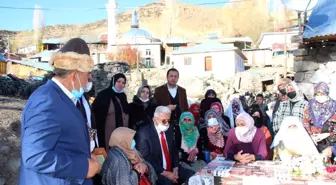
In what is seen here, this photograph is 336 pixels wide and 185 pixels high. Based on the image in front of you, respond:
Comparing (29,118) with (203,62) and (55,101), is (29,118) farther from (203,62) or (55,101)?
(203,62)

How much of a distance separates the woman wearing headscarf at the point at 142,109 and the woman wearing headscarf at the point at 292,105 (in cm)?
195

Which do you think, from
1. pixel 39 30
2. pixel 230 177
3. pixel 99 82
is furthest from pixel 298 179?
pixel 39 30

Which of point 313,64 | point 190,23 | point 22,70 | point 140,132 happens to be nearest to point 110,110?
point 140,132

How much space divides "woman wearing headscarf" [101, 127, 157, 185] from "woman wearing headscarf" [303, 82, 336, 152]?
227 cm

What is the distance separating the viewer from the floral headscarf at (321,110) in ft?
14.3

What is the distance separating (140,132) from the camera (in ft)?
13.6

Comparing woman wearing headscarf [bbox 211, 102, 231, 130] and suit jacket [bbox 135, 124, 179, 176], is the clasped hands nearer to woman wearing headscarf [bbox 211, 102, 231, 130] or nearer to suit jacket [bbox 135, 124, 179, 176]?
suit jacket [bbox 135, 124, 179, 176]

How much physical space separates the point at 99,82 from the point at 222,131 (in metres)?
21.1

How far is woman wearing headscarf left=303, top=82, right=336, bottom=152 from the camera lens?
167 inches

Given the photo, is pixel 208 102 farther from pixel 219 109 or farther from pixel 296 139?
pixel 296 139

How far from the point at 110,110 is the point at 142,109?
610mm

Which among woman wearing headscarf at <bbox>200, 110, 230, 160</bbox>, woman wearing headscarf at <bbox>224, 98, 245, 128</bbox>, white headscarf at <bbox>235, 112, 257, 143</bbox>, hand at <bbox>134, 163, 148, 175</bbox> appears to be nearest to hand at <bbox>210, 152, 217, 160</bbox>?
woman wearing headscarf at <bbox>200, 110, 230, 160</bbox>

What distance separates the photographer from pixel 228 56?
96.6 ft

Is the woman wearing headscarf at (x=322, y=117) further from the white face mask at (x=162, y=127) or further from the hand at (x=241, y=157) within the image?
the white face mask at (x=162, y=127)
